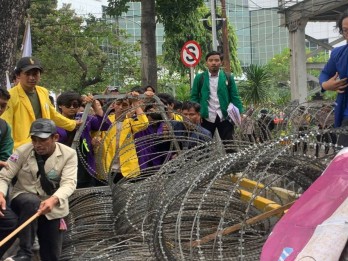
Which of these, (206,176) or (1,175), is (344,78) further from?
(1,175)

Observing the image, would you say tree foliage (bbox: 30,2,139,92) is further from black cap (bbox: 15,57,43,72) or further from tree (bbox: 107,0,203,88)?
black cap (bbox: 15,57,43,72)

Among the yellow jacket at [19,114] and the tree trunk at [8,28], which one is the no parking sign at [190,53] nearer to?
the tree trunk at [8,28]

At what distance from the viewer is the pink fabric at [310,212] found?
270cm

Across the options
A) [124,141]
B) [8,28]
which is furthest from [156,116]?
[8,28]

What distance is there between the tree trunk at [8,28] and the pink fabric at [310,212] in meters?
5.30

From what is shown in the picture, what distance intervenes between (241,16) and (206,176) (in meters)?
91.3

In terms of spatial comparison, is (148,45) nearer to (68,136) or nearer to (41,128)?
(68,136)

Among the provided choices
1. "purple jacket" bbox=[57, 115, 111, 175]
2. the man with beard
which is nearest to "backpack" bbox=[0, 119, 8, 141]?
the man with beard

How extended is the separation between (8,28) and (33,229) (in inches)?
127

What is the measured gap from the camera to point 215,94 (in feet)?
26.3

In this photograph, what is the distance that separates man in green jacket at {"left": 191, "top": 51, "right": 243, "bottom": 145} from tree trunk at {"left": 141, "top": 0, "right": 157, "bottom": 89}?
17.1ft

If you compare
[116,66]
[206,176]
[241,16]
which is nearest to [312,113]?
[206,176]

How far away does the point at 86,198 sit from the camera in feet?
22.2

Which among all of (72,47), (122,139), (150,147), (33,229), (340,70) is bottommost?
(33,229)
